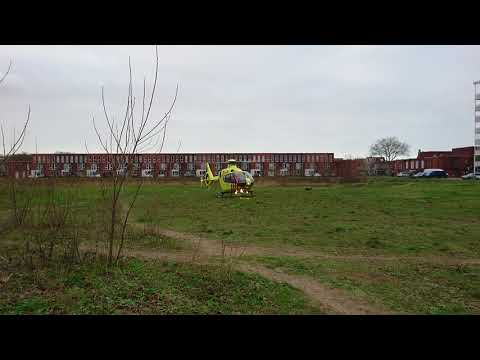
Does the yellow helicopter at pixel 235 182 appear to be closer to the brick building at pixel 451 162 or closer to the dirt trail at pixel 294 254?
the dirt trail at pixel 294 254

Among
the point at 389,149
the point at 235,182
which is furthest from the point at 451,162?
the point at 235,182

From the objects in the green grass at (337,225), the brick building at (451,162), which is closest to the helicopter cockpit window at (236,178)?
the green grass at (337,225)

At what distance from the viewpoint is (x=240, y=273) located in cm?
505

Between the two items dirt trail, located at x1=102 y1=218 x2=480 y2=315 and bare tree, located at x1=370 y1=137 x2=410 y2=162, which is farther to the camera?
bare tree, located at x1=370 y1=137 x2=410 y2=162

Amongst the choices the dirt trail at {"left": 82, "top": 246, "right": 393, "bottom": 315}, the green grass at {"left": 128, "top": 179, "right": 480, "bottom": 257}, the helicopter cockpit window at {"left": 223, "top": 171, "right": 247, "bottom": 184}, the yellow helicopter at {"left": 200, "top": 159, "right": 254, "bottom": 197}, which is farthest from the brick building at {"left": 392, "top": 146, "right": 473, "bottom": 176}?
the dirt trail at {"left": 82, "top": 246, "right": 393, "bottom": 315}

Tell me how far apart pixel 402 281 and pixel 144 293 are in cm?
434

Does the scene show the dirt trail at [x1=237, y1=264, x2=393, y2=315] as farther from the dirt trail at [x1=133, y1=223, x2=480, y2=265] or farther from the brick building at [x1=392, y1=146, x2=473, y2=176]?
the brick building at [x1=392, y1=146, x2=473, y2=176]

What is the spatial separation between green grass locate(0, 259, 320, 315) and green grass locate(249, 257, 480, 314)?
111 cm

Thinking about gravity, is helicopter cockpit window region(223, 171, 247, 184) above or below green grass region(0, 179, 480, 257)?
above

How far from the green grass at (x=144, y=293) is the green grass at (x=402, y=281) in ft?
3.63

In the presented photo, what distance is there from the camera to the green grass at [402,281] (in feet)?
13.6

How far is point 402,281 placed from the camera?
5059mm

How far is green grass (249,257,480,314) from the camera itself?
4137mm

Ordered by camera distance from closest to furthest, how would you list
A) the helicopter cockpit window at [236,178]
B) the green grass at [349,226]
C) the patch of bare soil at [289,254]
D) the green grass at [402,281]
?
the patch of bare soil at [289,254], the green grass at [402,281], the green grass at [349,226], the helicopter cockpit window at [236,178]
